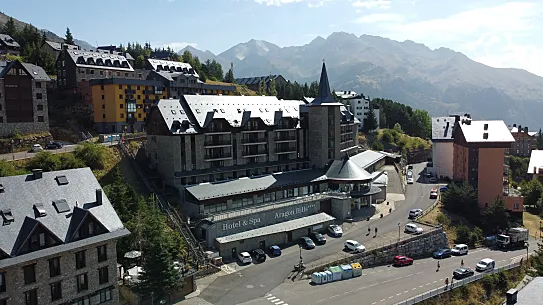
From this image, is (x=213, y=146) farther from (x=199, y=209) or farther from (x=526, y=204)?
(x=526, y=204)

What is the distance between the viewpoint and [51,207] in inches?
1410

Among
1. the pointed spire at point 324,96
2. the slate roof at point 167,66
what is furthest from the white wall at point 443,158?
the slate roof at point 167,66

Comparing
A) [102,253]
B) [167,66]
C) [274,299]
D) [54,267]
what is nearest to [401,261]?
[274,299]

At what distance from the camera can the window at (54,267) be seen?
33750 millimetres

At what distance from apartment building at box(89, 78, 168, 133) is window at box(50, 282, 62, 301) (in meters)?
49.6

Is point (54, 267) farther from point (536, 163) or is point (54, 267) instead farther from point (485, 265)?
point (536, 163)

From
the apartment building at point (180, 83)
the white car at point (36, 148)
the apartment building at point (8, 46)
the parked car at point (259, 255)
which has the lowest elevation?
the parked car at point (259, 255)

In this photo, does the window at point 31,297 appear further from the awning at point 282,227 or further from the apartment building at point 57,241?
the awning at point 282,227

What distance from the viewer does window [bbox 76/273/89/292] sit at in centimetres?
3547

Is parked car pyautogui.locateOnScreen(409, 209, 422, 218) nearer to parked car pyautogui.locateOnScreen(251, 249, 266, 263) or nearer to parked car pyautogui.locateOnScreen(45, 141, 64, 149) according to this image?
parked car pyautogui.locateOnScreen(251, 249, 266, 263)

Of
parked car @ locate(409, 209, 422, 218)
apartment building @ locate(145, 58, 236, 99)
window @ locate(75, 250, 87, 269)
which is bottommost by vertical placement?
parked car @ locate(409, 209, 422, 218)

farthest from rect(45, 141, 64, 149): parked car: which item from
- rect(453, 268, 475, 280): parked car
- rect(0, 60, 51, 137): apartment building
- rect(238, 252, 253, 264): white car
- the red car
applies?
rect(453, 268, 475, 280): parked car

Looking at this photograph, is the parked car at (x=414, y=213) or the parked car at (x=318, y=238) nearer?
the parked car at (x=318, y=238)

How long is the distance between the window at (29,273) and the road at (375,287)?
58.4 feet
